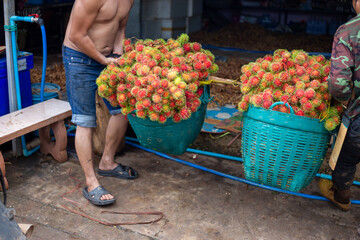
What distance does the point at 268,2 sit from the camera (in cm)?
924

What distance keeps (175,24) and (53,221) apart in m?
5.45

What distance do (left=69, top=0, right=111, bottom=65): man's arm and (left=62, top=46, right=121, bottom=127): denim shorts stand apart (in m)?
0.12

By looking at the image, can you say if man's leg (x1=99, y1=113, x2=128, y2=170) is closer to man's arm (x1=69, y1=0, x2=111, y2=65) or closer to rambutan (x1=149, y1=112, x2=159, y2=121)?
man's arm (x1=69, y1=0, x2=111, y2=65)

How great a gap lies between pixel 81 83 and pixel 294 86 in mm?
1434

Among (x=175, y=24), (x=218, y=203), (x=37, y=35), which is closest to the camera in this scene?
(x=218, y=203)

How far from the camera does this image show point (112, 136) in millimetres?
3188

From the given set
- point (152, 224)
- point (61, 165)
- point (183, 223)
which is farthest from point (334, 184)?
point (61, 165)

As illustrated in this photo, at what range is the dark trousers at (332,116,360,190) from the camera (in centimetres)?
235

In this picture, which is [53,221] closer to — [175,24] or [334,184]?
[334,184]

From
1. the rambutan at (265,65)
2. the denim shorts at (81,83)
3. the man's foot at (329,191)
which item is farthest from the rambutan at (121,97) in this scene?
the man's foot at (329,191)

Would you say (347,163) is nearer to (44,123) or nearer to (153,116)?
(153,116)

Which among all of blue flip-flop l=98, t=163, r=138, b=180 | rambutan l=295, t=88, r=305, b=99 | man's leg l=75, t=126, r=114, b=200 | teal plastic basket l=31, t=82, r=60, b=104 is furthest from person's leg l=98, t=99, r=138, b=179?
rambutan l=295, t=88, r=305, b=99

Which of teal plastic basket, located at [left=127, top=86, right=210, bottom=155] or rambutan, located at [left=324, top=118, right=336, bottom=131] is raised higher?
rambutan, located at [left=324, top=118, right=336, bottom=131]

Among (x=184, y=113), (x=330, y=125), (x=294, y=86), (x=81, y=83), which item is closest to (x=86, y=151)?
(x=81, y=83)
